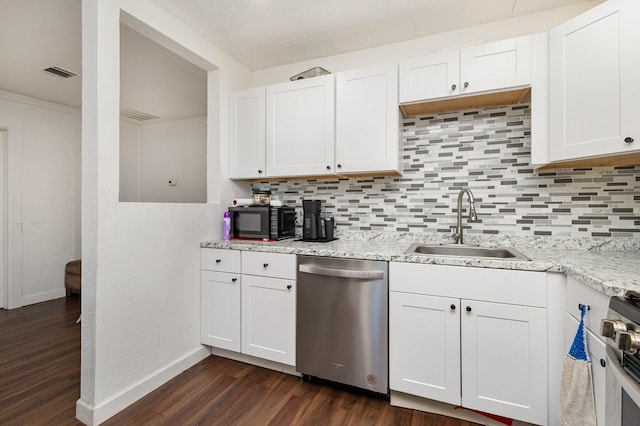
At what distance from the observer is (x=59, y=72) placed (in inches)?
117

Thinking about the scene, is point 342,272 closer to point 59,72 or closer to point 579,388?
point 579,388

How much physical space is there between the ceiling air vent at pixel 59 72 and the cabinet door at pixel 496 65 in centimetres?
360

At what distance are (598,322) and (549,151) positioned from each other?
1049 millimetres

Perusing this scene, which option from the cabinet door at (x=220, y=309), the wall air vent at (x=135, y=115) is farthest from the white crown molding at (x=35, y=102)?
the cabinet door at (x=220, y=309)

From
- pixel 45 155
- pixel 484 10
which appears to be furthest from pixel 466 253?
pixel 45 155

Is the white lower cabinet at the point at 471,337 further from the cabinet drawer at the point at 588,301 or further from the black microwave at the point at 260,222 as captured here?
the black microwave at the point at 260,222

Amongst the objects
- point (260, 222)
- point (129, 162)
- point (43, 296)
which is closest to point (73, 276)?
point (43, 296)

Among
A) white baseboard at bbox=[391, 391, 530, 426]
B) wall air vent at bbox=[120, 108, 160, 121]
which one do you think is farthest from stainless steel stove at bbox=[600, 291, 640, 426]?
wall air vent at bbox=[120, 108, 160, 121]

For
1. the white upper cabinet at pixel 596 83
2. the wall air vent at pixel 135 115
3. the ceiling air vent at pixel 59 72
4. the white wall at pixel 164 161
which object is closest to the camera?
the white upper cabinet at pixel 596 83

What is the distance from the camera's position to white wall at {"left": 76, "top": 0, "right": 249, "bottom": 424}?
5.30 ft

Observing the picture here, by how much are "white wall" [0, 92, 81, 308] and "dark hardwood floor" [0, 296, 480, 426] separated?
1.62 m

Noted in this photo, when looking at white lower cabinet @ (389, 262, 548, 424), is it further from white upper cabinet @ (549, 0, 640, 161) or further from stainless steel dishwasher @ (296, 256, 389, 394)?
white upper cabinet @ (549, 0, 640, 161)

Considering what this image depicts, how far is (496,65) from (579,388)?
1713mm

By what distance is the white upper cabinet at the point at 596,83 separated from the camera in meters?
1.37
